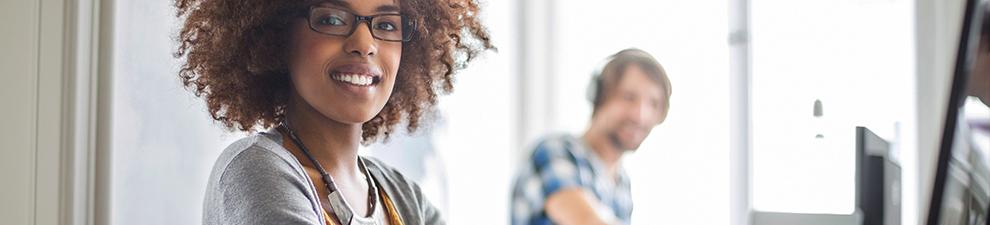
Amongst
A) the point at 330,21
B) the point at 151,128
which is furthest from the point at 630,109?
the point at 151,128

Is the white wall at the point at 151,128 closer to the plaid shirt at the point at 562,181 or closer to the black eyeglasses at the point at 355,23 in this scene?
the black eyeglasses at the point at 355,23

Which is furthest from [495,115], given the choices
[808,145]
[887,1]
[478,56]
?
[887,1]

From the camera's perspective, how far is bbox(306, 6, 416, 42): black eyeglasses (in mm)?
1398

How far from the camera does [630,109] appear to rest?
5.40 feet

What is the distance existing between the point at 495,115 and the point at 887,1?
711 mm

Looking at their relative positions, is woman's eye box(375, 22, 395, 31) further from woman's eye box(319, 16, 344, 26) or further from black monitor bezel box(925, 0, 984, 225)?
black monitor bezel box(925, 0, 984, 225)

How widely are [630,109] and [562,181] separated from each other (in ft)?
0.57

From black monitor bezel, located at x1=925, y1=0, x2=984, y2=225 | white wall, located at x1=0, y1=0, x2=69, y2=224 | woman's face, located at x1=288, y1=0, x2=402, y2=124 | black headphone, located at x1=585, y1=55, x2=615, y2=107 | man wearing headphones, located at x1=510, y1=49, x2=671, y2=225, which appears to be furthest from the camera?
black headphone, located at x1=585, y1=55, x2=615, y2=107

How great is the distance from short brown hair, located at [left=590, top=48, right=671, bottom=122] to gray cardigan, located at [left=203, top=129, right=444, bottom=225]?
577mm

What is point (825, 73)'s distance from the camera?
1.64 m

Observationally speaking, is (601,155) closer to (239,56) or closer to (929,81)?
(929,81)

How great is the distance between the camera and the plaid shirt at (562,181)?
5.29 feet

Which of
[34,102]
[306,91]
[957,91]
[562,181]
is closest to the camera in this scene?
[957,91]

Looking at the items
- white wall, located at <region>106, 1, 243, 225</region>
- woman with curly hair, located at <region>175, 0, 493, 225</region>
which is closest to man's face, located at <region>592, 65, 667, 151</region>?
woman with curly hair, located at <region>175, 0, 493, 225</region>
